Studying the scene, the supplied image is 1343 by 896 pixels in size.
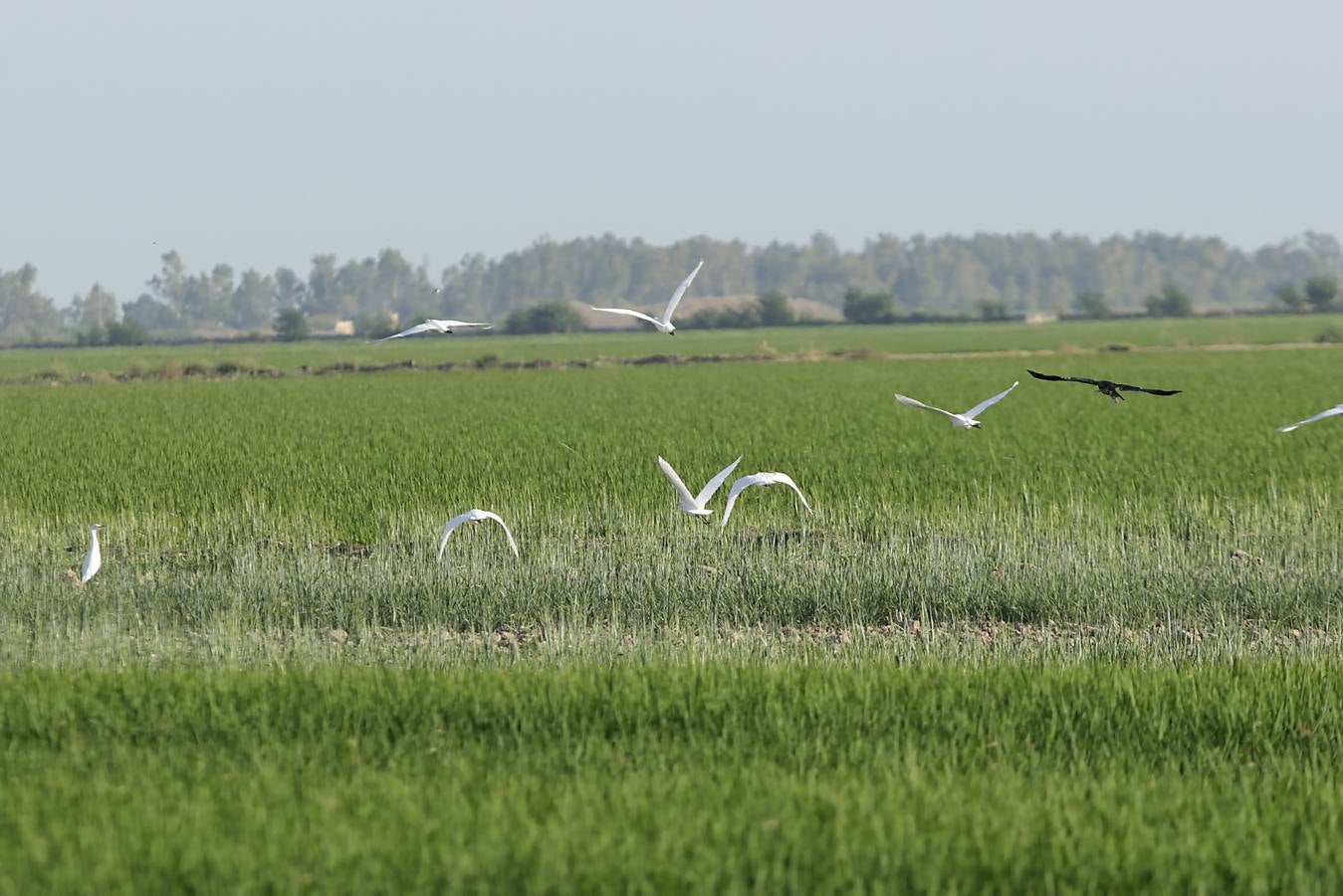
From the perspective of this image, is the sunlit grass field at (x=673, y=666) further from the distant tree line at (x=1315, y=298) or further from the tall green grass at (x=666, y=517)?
the distant tree line at (x=1315, y=298)

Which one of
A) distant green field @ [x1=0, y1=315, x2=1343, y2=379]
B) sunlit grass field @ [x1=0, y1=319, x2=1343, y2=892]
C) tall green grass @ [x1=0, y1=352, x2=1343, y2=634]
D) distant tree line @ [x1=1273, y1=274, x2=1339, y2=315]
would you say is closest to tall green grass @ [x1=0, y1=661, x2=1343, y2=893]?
sunlit grass field @ [x1=0, y1=319, x2=1343, y2=892]

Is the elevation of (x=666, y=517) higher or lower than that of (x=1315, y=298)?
lower

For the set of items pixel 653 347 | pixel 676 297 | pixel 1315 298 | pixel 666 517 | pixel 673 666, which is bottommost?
pixel 666 517

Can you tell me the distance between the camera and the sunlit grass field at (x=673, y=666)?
544 cm

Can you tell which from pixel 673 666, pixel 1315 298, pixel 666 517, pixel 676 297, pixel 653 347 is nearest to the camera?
pixel 673 666

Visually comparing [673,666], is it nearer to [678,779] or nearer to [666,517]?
[678,779]

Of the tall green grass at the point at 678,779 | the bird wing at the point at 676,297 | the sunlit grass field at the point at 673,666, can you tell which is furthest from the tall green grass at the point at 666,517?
the tall green grass at the point at 678,779

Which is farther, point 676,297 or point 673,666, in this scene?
point 676,297

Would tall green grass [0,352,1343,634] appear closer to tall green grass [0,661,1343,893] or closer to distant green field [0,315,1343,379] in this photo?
tall green grass [0,661,1343,893]

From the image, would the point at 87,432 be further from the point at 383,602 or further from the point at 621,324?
the point at 621,324

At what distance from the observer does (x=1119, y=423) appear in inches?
1113

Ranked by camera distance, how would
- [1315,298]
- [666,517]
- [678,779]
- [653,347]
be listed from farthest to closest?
[1315,298]
[653,347]
[666,517]
[678,779]

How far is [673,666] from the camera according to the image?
838 centimetres

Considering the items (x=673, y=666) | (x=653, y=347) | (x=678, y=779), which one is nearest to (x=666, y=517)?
(x=673, y=666)
